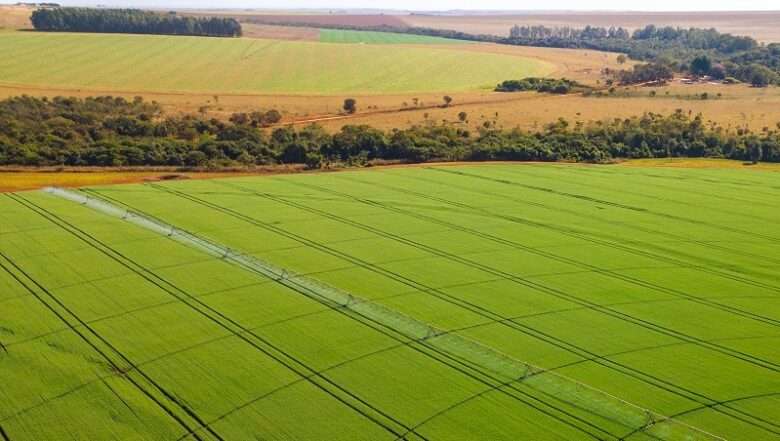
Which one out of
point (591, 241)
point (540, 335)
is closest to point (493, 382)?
point (540, 335)

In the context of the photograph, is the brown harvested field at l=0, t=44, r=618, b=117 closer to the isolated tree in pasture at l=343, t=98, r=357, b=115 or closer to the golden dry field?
the golden dry field

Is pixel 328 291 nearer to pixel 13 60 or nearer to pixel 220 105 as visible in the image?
pixel 220 105

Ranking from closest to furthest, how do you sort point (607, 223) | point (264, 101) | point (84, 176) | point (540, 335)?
point (540, 335) < point (607, 223) < point (84, 176) < point (264, 101)

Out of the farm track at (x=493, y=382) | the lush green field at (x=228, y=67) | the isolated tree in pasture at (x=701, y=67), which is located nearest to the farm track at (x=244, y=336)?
the farm track at (x=493, y=382)

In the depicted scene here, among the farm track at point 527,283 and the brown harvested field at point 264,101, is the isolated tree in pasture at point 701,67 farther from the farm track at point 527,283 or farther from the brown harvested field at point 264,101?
the farm track at point 527,283

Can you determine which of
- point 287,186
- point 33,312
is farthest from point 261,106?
point 33,312

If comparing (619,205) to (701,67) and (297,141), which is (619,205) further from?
(701,67)

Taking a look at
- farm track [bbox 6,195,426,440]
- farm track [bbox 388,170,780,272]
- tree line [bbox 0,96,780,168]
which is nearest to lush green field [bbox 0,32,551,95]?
tree line [bbox 0,96,780,168]
